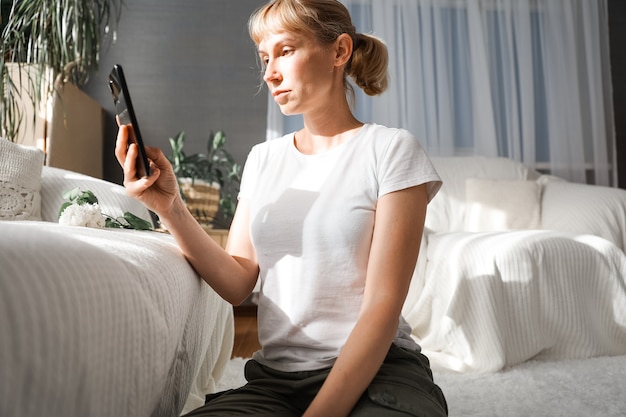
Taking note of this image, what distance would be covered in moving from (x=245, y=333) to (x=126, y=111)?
2.42 meters

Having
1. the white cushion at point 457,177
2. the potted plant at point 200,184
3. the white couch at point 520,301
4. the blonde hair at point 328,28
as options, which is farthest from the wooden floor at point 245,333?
the blonde hair at point 328,28

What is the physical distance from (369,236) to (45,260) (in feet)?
1.79

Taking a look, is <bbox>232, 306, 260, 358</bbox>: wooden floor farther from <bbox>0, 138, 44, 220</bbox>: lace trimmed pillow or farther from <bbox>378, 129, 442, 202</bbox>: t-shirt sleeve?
<bbox>378, 129, 442, 202</bbox>: t-shirt sleeve

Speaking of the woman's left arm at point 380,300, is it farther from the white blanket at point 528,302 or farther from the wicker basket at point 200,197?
the wicker basket at point 200,197

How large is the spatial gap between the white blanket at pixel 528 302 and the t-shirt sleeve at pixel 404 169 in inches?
53.9

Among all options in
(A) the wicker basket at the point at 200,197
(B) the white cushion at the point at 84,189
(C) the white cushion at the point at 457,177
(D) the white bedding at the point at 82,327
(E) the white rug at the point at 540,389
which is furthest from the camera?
(A) the wicker basket at the point at 200,197

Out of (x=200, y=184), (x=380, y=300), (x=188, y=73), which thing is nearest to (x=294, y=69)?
(x=380, y=300)

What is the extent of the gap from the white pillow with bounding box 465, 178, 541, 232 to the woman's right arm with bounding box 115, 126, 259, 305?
→ 2223mm

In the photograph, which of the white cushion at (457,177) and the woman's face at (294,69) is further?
the white cushion at (457,177)

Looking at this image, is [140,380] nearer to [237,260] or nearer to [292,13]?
[237,260]

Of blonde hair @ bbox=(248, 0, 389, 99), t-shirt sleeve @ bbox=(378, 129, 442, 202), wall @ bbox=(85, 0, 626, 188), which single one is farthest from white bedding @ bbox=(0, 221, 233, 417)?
wall @ bbox=(85, 0, 626, 188)

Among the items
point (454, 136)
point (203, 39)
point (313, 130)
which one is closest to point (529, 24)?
point (454, 136)

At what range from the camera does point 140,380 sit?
0.50 metres

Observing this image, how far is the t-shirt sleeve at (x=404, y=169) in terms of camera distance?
0.85 m
